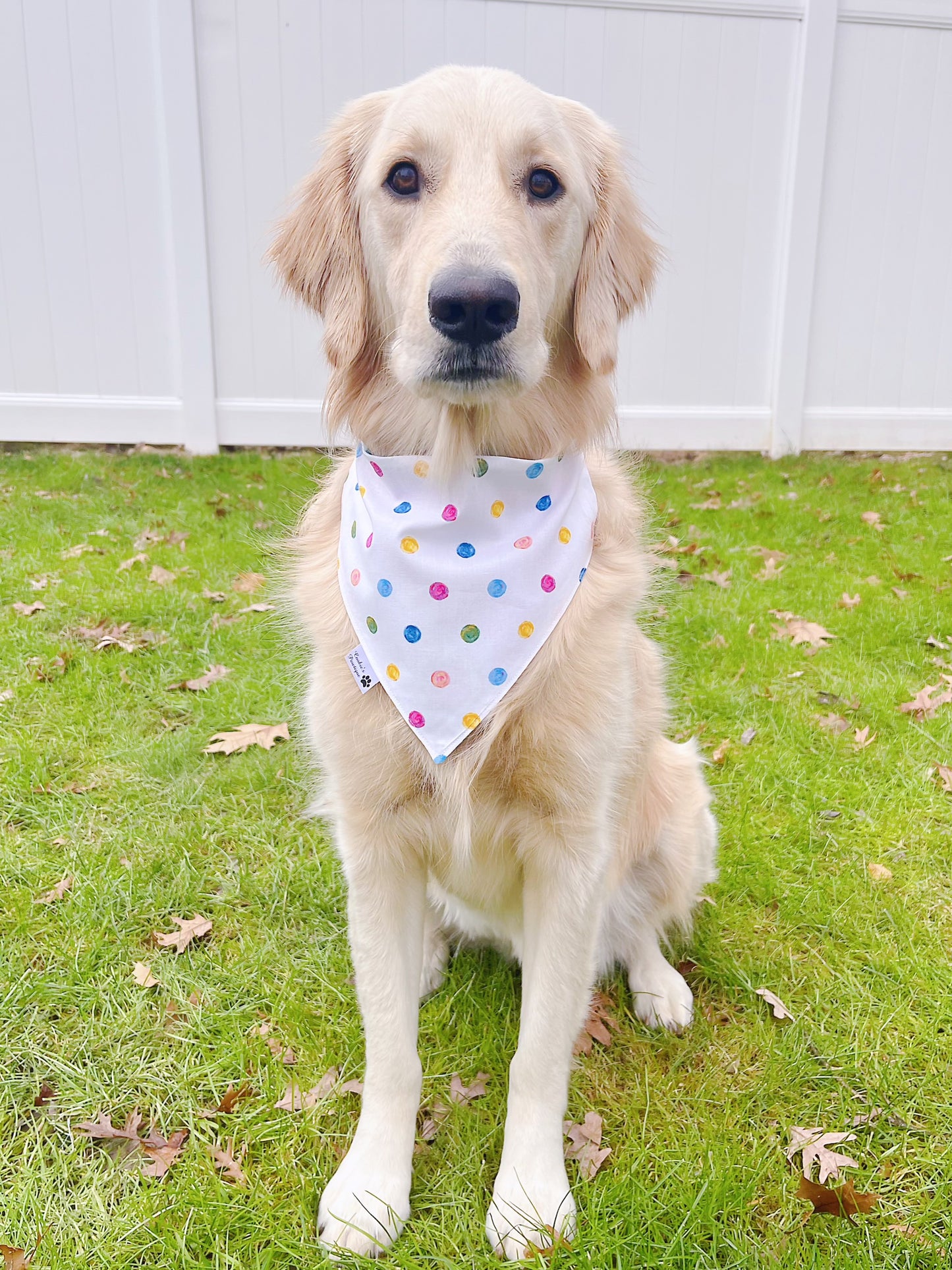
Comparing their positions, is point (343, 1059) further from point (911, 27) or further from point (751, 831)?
point (911, 27)

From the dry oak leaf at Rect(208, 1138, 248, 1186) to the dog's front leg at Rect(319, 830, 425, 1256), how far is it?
0.53 feet

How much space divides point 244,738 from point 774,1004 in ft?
6.40

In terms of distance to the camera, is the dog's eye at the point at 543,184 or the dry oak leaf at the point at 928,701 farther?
the dry oak leaf at the point at 928,701

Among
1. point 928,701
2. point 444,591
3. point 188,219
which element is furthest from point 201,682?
point 188,219

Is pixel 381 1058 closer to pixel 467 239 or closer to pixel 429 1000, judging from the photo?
pixel 429 1000

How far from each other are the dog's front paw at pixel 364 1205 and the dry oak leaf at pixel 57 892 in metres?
1.14

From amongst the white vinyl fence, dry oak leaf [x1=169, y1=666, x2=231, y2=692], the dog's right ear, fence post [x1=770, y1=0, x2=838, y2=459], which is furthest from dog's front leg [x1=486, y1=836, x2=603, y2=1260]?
fence post [x1=770, y1=0, x2=838, y2=459]

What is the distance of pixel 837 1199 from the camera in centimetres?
160

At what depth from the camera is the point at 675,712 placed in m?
3.48

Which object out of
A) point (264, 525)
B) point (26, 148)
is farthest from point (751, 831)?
point (26, 148)

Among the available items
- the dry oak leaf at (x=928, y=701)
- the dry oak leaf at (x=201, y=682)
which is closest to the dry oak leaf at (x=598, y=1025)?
the dry oak leaf at (x=928, y=701)

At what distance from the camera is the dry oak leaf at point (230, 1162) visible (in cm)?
167

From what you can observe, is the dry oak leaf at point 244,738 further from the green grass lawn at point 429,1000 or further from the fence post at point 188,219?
the fence post at point 188,219

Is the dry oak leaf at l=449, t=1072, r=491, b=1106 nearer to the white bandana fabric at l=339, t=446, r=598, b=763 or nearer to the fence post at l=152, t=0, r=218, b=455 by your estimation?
the white bandana fabric at l=339, t=446, r=598, b=763
